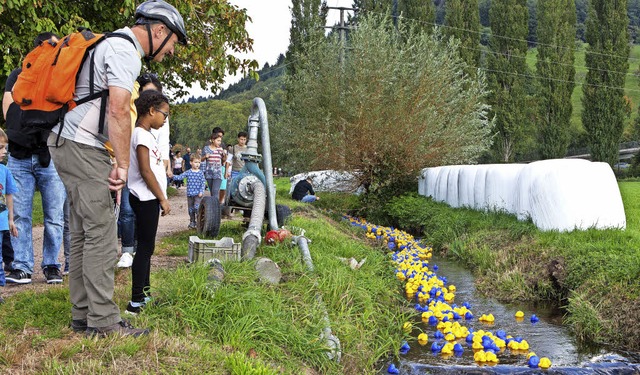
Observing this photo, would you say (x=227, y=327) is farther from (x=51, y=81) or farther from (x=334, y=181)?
(x=334, y=181)

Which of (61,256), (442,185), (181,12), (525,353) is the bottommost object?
(525,353)

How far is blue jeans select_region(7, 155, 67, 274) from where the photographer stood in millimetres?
6258

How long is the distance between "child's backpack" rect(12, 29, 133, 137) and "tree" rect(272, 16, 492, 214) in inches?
490

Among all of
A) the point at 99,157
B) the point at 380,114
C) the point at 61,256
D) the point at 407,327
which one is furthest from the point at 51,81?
the point at 380,114

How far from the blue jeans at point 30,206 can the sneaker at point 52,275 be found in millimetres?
43

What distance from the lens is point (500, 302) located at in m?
8.27

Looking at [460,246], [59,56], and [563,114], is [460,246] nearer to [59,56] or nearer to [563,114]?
[59,56]

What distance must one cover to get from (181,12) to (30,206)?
5918mm

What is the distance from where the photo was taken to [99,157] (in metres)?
4.17

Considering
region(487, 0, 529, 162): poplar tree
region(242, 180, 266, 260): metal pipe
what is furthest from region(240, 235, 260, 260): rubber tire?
region(487, 0, 529, 162): poplar tree

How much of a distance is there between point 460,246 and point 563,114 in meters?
33.3

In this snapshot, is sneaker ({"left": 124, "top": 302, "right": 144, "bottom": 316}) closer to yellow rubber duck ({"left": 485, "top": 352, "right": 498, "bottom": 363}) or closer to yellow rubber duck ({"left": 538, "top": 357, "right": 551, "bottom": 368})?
yellow rubber duck ({"left": 485, "top": 352, "right": 498, "bottom": 363})

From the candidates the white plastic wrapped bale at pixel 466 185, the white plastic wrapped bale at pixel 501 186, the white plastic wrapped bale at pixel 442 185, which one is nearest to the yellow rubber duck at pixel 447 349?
the white plastic wrapped bale at pixel 501 186

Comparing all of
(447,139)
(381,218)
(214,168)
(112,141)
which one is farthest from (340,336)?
(447,139)
